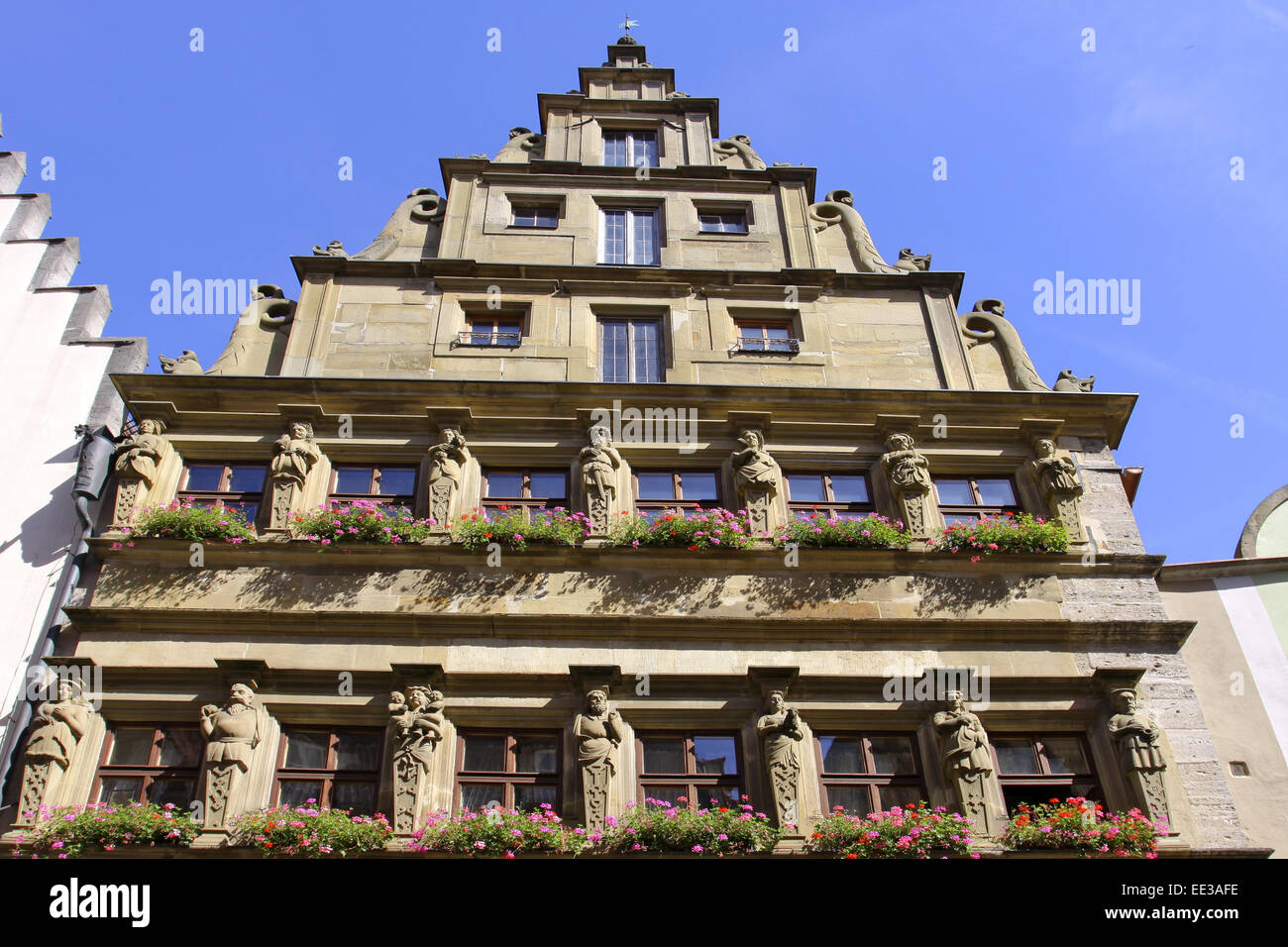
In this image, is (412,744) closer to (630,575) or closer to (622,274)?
(630,575)

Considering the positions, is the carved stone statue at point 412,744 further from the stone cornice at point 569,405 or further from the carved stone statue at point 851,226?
the carved stone statue at point 851,226

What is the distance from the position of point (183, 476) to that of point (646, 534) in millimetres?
5737

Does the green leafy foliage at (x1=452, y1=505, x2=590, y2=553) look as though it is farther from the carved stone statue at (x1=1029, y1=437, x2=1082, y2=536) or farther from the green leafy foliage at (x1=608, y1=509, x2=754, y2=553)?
the carved stone statue at (x1=1029, y1=437, x2=1082, y2=536)

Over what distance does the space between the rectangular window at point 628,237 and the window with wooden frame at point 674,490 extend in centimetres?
430

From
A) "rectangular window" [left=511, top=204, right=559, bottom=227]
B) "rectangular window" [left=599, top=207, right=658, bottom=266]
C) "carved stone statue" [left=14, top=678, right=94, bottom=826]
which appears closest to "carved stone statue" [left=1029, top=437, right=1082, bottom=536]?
"rectangular window" [left=599, top=207, right=658, bottom=266]

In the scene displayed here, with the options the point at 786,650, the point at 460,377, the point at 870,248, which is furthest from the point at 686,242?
the point at 786,650

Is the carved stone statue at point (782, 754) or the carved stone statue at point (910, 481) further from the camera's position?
the carved stone statue at point (910, 481)

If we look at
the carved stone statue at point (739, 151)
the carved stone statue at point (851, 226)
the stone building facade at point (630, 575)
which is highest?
the carved stone statue at point (739, 151)

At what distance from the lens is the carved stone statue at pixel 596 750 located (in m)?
10.4

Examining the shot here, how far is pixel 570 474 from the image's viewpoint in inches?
539

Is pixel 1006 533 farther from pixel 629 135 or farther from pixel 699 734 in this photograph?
pixel 629 135

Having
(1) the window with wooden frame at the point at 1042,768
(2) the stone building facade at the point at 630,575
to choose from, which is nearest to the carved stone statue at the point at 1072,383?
(2) the stone building facade at the point at 630,575

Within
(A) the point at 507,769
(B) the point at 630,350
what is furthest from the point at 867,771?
(B) the point at 630,350

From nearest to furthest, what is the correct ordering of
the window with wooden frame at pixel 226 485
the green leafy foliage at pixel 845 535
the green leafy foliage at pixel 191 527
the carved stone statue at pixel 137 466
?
the green leafy foliage at pixel 191 527, the green leafy foliage at pixel 845 535, the carved stone statue at pixel 137 466, the window with wooden frame at pixel 226 485
